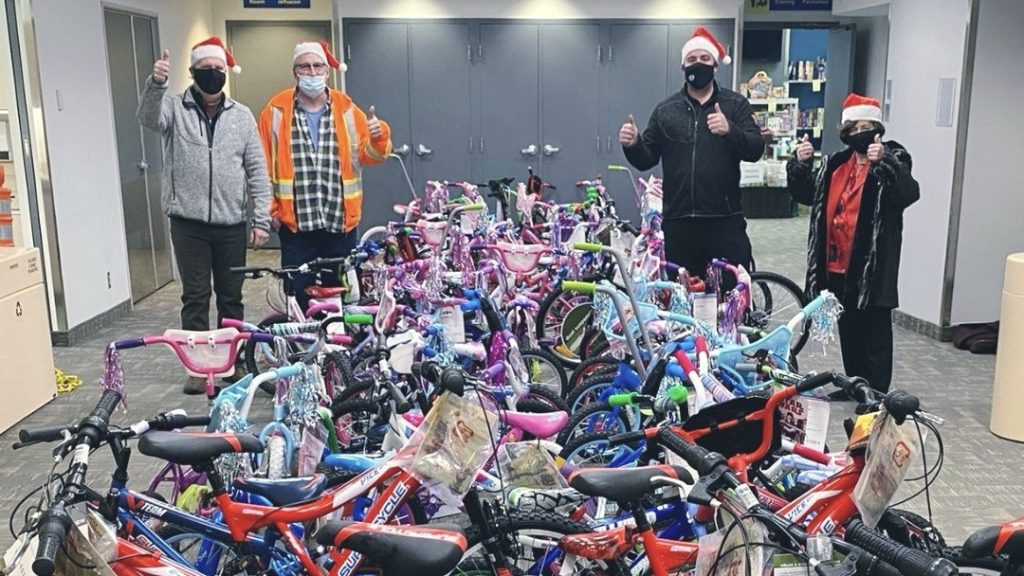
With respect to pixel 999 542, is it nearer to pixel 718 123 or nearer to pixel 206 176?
pixel 718 123

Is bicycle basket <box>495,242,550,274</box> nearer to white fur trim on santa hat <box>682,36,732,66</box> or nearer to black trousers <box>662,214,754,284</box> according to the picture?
black trousers <box>662,214,754,284</box>

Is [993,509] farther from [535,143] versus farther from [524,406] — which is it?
[535,143]

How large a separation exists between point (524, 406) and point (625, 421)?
1.14ft

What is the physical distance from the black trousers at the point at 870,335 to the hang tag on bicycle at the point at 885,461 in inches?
95.2

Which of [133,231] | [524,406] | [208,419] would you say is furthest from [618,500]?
[133,231]

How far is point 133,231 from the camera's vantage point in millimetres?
6680

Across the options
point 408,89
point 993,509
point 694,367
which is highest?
point 408,89

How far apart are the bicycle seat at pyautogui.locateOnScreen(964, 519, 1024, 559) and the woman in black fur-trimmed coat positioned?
2.58m

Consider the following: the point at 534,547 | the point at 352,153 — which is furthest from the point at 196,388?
the point at 534,547

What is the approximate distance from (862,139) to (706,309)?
1.17 metres

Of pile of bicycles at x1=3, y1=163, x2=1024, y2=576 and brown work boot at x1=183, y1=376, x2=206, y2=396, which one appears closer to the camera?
pile of bicycles at x1=3, y1=163, x2=1024, y2=576

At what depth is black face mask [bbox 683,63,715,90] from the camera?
4304mm

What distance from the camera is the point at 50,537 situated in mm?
1420

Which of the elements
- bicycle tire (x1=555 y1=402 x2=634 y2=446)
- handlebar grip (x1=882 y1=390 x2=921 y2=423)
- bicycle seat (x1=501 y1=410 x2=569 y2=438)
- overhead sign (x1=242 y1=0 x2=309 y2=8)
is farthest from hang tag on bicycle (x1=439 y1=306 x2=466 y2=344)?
overhead sign (x1=242 y1=0 x2=309 y2=8)
